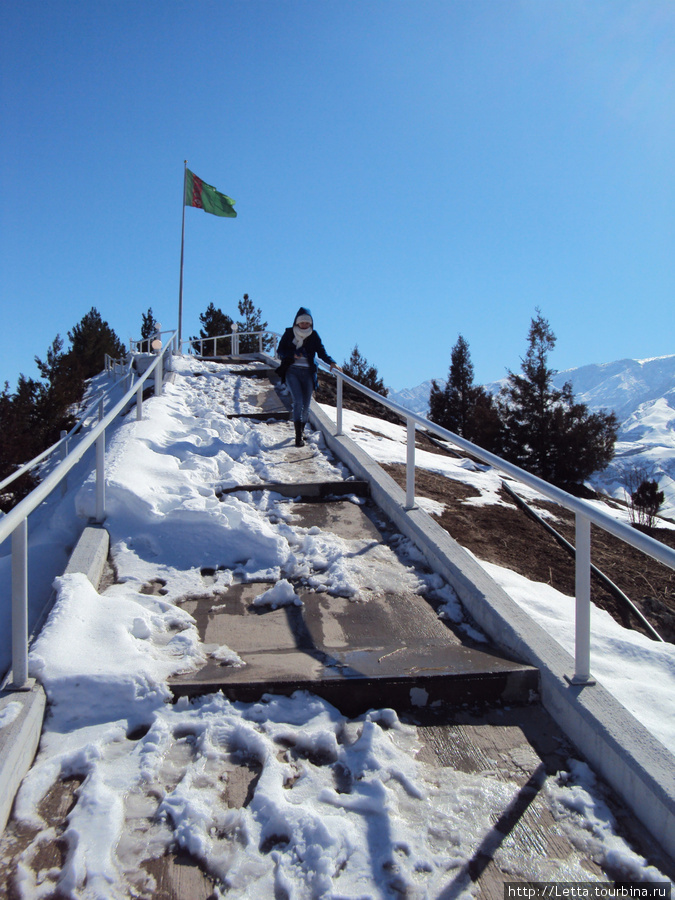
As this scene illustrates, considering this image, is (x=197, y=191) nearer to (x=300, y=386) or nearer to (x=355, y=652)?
(x=300, y=386)

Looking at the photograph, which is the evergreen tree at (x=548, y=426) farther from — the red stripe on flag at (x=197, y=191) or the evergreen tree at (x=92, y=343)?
the evergreen tree at (x=92, y=343)

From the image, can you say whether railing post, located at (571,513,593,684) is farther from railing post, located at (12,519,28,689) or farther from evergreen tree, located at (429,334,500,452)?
evergreen tree, located at (429,334,500,452)

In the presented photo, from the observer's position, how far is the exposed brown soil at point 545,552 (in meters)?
5.23

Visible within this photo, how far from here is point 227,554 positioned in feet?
13.8

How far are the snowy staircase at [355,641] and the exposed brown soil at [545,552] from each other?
1.28 m

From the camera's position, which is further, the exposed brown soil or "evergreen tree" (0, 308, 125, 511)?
"evergreen tree" (0, 308, 125, 511)

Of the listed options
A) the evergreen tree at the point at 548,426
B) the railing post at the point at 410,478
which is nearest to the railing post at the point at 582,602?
the railing post at the point at 410,478

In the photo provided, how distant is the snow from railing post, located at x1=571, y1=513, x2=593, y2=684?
0.45 m

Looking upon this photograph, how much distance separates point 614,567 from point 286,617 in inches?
179

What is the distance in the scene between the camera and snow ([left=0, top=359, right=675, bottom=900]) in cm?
189

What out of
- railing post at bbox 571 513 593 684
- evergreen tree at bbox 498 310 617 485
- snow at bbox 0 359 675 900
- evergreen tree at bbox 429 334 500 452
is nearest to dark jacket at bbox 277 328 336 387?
snow at bbox 0 359 675 900

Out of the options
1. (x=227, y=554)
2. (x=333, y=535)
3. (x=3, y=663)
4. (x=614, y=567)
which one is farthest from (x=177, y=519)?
(x=614, y=567)

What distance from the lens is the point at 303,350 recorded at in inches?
283

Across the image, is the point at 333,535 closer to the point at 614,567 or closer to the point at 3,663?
the point at 3,663
